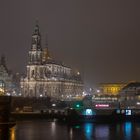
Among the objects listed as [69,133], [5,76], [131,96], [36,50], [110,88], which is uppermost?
[36,50]

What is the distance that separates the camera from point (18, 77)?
136m

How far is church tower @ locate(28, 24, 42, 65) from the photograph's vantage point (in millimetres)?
113312

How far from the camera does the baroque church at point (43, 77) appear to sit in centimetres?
11462

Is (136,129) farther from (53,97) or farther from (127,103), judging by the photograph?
(53,97)

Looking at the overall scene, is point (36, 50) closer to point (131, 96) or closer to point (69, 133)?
point (131, 96)

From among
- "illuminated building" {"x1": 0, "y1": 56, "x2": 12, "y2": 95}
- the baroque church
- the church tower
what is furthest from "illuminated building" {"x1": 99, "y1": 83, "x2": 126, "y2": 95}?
the church tower

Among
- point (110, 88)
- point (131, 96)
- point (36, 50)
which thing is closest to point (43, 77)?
point (36, 50)

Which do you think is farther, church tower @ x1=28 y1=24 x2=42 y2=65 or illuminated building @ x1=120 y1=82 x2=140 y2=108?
church tower @ x1=28 y1=24 x2=42 y2=65

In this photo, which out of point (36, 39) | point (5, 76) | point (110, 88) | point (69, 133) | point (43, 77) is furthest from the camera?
point (110, 88)

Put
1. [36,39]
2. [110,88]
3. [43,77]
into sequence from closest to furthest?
[36,39] → [43,77] → [110,88]

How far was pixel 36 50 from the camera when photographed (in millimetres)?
113500

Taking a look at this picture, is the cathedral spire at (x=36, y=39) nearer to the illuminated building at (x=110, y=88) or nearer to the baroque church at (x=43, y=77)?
the baroque church at (x=43, y=77)

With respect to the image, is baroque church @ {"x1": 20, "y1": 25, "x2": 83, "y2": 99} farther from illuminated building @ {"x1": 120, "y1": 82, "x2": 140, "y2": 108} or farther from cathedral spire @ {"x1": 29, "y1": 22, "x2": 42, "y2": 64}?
illuminated building @ {"x1": 120, "y1": 82, "x2": 140, "y2": 108}

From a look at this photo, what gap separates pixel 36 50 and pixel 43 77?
806cm
